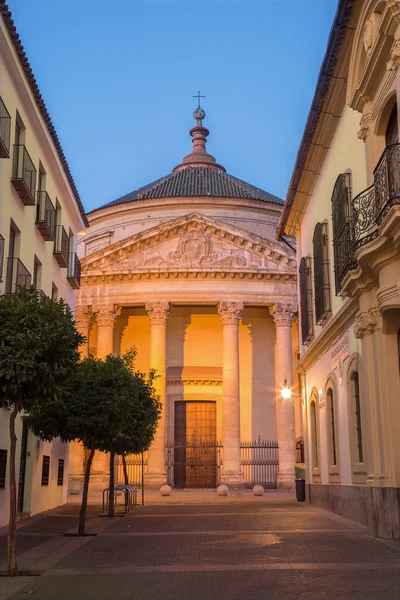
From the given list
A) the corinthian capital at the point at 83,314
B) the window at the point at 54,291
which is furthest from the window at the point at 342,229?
the corinthian capital at the point at 83,314

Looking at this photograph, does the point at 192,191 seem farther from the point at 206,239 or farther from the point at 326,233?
the point at 326,233

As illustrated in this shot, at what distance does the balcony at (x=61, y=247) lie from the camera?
2425 cm

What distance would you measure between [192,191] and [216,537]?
3949cm

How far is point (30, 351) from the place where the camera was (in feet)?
36.3

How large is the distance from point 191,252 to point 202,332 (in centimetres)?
569

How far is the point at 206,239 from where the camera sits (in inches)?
1658

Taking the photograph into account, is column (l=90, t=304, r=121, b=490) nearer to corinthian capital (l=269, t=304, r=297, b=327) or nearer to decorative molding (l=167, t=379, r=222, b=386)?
decorative molding (l=167, t=379, r=222, b=386)

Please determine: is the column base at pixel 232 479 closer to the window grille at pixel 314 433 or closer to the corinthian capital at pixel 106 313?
the corinthian capital at pixel 106 313

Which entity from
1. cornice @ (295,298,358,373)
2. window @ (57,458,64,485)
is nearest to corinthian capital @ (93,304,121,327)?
window @ (57,458,64,485)

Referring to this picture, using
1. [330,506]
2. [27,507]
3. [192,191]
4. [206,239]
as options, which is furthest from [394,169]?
[192,191]

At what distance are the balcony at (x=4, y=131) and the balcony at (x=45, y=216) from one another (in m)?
4.05

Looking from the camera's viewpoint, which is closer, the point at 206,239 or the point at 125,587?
the point at 125,587

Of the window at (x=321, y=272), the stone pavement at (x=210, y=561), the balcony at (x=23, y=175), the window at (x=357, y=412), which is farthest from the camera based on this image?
the window at (x=321, y=272)

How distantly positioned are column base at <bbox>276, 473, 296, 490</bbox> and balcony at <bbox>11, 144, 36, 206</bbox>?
24.7m
